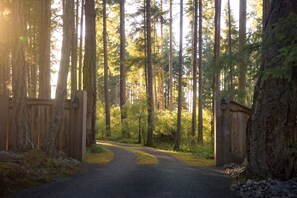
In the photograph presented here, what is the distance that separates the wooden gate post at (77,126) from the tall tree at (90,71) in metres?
3.58

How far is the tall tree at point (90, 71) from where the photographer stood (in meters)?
14.4

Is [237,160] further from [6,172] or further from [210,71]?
[6,172]

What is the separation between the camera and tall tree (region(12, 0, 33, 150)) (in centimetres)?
831

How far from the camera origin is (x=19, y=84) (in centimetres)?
834

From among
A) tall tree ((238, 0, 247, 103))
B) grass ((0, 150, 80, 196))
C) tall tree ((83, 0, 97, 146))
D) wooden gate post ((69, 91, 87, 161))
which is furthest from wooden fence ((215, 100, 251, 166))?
tall tree ((83, 0, 97, 146))

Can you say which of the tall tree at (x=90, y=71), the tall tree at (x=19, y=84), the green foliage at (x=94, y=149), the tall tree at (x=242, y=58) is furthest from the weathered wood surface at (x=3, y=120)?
the tall tree at (x=242, y=58)

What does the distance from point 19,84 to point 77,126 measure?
2635 millimetres

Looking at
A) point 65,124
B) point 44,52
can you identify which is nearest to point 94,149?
point 65,124

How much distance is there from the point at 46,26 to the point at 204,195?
12.1m

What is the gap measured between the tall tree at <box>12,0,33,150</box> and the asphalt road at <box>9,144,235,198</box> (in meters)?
1.70

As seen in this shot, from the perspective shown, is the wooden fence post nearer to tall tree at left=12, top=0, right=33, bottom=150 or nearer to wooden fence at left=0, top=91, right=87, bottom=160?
wooden fence at left=0, top=91, right=87, bottom=160

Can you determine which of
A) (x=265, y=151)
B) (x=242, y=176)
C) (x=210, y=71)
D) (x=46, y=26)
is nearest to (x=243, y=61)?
(x=210, y=71)

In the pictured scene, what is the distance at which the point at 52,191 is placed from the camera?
20.5 ft

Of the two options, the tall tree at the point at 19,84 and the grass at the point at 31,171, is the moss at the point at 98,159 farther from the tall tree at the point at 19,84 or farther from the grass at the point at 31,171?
the tall tree at the point at 19,84
